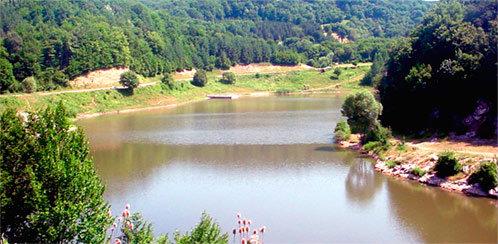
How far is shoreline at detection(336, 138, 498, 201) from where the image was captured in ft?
130

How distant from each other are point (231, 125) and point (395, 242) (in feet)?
164

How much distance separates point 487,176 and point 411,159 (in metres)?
8.77

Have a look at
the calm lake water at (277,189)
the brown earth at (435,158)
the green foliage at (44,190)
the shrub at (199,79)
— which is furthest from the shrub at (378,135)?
the shrub at (199,79)

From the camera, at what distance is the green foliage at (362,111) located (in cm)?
5700

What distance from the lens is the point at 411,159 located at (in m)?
47.6

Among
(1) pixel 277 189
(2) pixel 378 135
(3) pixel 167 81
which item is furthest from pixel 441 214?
(3) pixel 167 81

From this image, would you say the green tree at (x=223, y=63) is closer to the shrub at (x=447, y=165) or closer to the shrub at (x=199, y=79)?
the shrub at (x=199, y=79)

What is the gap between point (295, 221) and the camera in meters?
34.6

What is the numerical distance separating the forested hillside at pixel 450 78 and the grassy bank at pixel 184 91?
42478 mm

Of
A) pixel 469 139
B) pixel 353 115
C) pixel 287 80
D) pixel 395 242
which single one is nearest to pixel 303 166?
pixel 353 115

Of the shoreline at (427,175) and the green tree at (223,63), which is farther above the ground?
the green tree at (223,63)

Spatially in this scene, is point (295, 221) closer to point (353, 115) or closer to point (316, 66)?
point (353, 115)

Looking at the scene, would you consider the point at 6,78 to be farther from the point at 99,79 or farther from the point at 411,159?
the point at 411,159

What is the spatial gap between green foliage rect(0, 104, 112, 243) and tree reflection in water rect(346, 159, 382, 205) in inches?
839
